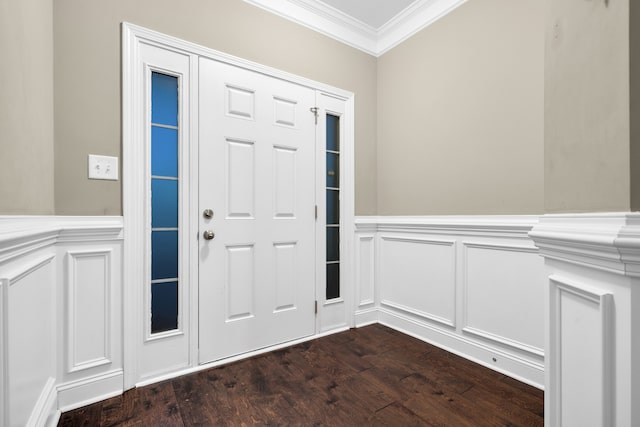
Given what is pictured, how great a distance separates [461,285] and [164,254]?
1948 mm

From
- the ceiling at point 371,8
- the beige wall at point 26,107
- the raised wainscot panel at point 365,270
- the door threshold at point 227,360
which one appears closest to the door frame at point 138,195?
the door threshold at point 227,360

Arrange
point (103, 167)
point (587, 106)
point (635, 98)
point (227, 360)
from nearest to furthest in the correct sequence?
point (635, 98)
point (587, 106)
point (103, 167)
point (227, 360)

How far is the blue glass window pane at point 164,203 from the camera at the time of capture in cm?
182

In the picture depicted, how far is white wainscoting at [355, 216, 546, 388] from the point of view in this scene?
1.79 meters

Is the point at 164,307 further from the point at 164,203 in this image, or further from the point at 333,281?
the point at 333,281

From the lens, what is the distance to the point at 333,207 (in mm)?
2584

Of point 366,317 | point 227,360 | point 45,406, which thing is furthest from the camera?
point 366,317

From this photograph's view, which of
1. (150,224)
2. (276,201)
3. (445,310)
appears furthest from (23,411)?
(445,310)

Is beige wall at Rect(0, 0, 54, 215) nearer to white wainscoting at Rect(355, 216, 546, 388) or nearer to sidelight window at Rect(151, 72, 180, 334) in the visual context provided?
sidelight window at Rect(151, 72, 180, 334)

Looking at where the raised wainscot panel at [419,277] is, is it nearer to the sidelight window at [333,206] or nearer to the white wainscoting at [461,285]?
the white wainscoting at [461,285]

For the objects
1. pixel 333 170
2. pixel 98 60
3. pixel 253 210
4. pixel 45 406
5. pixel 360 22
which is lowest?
pixel 45 406

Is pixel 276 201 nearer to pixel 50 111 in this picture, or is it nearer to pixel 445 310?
pixel 50 111

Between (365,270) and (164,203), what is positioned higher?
(164,203)

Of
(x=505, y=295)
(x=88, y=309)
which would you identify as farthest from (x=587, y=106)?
(x=88, y=309)
